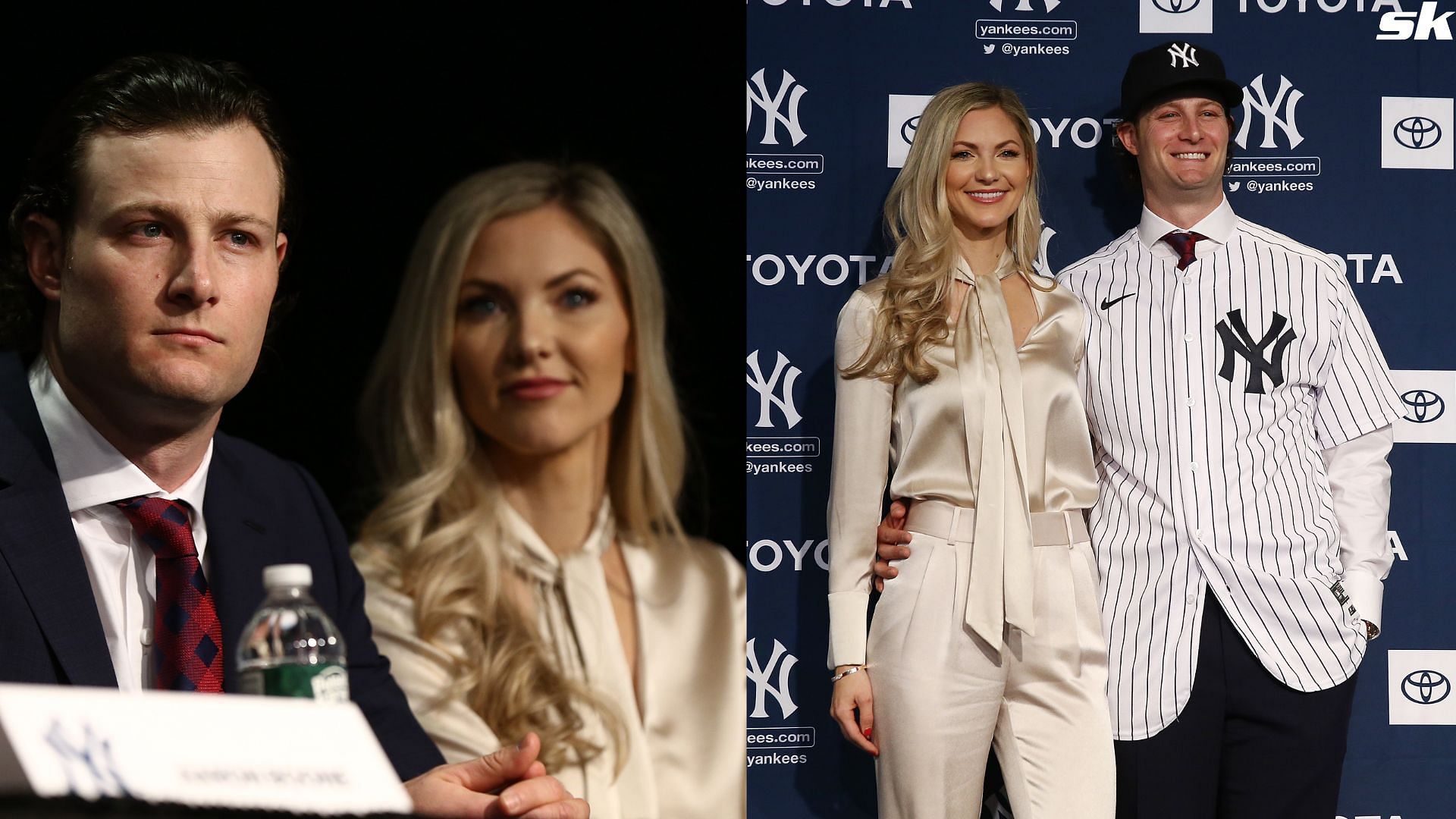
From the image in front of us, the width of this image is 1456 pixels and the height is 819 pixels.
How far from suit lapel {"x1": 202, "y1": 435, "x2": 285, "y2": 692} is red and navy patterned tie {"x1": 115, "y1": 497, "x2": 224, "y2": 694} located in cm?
2

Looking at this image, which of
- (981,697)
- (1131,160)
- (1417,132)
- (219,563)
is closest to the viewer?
(219,563)

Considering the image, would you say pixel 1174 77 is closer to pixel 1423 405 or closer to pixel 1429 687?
pixel 1423 405

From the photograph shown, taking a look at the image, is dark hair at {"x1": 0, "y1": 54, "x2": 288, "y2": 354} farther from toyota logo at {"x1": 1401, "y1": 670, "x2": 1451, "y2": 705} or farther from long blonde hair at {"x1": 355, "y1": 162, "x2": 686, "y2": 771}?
toyota logo at {"x1": 1401, "y1": 670, "x2": 1451, "y2": 705}

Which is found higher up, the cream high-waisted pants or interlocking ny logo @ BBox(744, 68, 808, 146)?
interlocking ny logo @ BBox(744, 68, 808, 146)

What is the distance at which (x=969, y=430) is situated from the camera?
9.56ft

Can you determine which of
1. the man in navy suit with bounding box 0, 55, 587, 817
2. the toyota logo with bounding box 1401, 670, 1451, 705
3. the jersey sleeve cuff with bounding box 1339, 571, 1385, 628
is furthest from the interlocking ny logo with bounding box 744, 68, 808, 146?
the toyota logo with bounding box 1401, 670, 1451, 705

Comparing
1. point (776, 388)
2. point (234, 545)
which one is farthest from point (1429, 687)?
point (234, 545)

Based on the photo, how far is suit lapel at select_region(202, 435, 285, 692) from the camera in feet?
5.64

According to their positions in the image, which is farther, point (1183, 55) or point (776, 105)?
point (776, 105)

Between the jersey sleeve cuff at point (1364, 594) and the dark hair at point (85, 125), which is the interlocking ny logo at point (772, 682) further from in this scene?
the dark hair at point (85, 125)

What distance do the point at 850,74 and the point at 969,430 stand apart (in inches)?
37.6

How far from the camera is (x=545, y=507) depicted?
7.47ft

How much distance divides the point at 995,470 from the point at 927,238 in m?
0.57

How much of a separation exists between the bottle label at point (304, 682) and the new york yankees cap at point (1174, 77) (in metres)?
2.58
